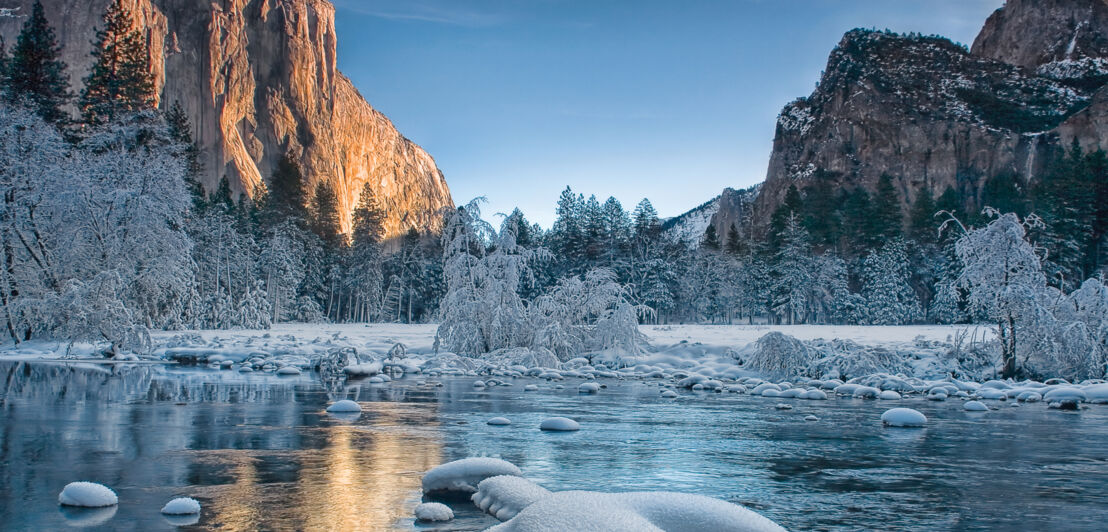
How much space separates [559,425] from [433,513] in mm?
5033

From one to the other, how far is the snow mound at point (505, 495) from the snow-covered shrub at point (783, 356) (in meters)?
15.1

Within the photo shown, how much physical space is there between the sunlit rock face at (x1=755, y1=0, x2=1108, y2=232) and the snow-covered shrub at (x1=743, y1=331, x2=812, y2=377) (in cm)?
10946

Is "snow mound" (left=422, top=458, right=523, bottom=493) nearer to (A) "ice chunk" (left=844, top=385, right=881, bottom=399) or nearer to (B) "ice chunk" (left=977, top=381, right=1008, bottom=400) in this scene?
(A) "ice chunk" (left=844, top=385, right=881, bottom=399)

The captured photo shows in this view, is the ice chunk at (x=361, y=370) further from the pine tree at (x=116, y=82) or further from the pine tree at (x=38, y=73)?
the pine tree at (x=116, y=82)

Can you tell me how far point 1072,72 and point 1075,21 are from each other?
13.0 metres

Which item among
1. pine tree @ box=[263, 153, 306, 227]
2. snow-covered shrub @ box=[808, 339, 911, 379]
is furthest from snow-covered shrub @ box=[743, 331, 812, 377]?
pine tree @ box=[263, 153, 306, 227]

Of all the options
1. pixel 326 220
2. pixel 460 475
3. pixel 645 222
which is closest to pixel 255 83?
pixel 326 220

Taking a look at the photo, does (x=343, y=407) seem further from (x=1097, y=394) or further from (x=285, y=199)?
(x=285, y=199)

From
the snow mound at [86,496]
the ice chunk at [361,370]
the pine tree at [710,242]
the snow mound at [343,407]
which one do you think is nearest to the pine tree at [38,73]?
the ice chunk at [361,370]

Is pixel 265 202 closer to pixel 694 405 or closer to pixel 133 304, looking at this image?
pixel 133 304

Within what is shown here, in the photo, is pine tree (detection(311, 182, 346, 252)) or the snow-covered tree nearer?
the snow-covered tree

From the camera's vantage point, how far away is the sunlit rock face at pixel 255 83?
101 m

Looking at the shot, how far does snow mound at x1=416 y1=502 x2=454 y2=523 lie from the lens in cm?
523

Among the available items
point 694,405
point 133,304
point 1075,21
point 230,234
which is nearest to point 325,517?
point 694,405
